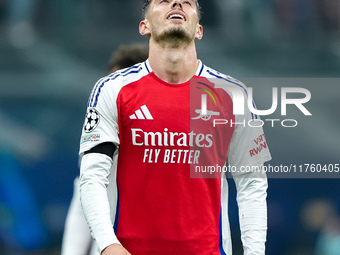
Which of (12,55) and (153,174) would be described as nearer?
(153,174)

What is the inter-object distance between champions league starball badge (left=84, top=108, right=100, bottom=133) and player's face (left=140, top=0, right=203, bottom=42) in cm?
48

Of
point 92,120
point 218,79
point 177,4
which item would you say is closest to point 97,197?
point 92,120

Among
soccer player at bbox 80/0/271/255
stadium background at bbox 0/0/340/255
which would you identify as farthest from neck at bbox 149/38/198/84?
Answer: stadium background at bbox 0/0/340/255

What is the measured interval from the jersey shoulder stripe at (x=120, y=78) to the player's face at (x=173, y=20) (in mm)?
176

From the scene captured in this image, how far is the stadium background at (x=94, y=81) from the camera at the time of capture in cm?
665

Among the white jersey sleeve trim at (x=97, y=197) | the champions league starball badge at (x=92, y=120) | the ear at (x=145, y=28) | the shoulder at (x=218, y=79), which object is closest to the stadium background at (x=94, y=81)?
the shoulder at (x=218, y=79)

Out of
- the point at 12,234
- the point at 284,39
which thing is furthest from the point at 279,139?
the point at 12,234

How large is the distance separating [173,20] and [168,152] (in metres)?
0.64

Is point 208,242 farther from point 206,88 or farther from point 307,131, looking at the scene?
point 307,131

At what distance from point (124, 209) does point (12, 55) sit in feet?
14.6

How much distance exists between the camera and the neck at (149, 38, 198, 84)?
10.9 ft

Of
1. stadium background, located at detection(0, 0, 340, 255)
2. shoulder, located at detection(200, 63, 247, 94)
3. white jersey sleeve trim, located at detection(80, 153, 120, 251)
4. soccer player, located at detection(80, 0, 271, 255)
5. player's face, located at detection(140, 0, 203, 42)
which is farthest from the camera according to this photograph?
stadium background, located at detection(0, 0, 340, 255)

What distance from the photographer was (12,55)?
7246mm

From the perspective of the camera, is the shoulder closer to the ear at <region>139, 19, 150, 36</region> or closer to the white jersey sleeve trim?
the ear at <region>139, 19, 150, 36</region>
